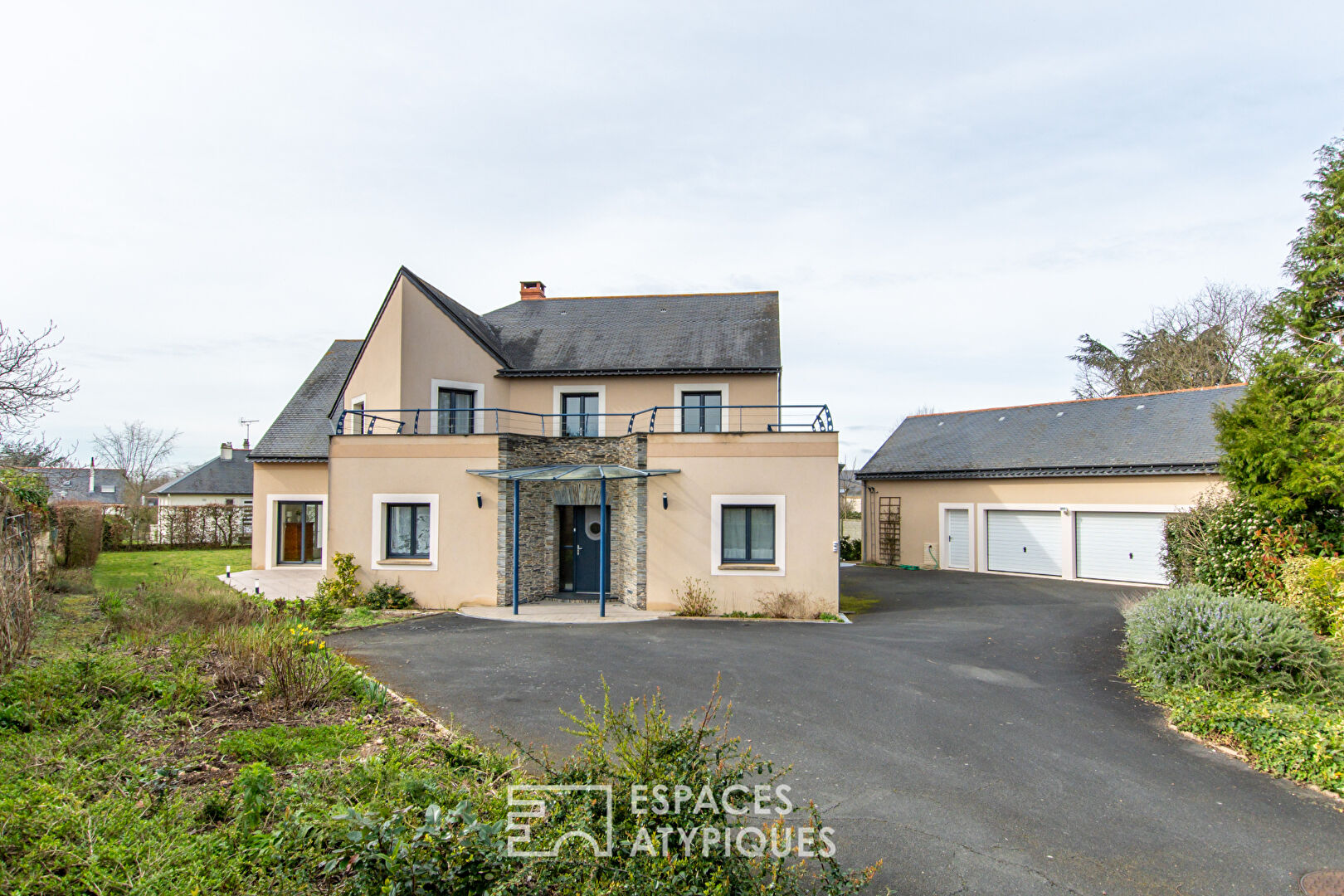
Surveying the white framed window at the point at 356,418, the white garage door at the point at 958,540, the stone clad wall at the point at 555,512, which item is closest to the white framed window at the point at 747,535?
the stone clad wall at the point at 555,512

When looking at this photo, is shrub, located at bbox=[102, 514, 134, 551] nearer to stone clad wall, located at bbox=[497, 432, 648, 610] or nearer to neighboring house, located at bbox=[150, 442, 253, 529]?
neighboring house, located at bbox=[150, 442, 253, 529]

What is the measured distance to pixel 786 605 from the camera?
13.9 metres

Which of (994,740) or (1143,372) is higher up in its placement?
(1143,372)

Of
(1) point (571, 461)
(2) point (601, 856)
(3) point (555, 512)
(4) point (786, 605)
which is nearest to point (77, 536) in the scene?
(3) point (555, 512)

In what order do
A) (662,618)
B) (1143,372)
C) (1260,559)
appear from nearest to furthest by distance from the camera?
(1260,559)
(662,618)
(1143,372)

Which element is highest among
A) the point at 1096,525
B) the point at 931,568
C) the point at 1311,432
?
the point at 1311,432

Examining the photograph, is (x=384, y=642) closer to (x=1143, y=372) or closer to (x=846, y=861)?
(x=846, y=861)

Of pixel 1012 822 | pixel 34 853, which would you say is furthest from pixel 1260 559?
pixel 34 853

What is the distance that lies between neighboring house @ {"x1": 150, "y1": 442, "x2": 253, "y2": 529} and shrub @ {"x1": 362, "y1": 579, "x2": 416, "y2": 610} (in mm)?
23946

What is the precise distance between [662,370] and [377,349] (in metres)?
7.15

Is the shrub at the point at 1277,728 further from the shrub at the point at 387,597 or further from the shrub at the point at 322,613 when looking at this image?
the shrub at the point at 387,597

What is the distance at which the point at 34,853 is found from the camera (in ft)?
11.0

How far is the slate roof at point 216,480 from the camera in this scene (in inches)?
1345

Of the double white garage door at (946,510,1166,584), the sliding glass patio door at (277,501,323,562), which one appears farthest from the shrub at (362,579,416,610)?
the double white garage door at (946,510,1166,584)
